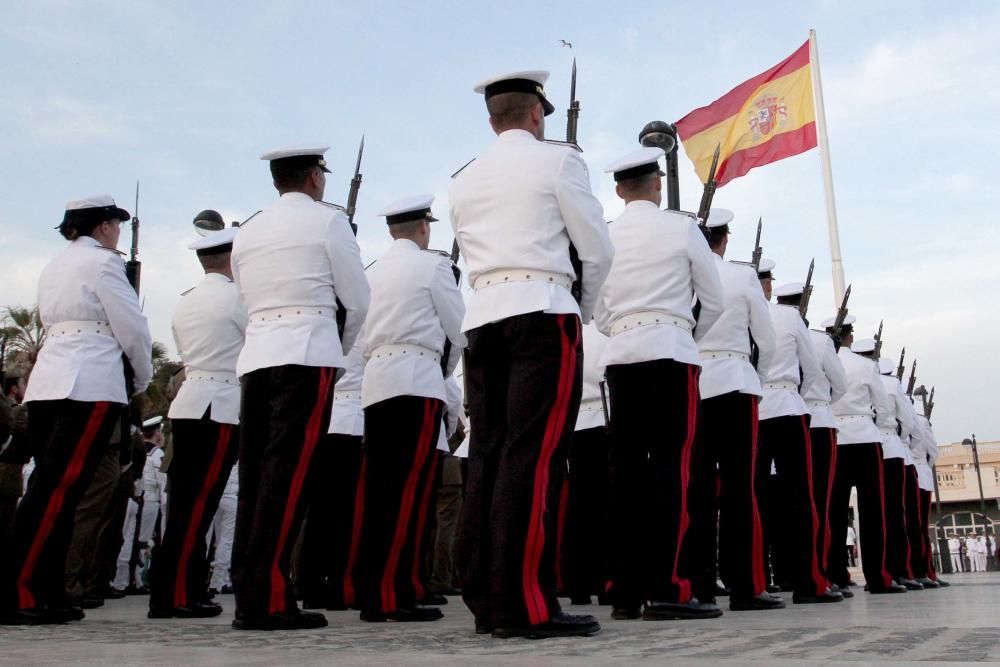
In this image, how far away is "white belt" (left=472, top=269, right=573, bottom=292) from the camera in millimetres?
4273

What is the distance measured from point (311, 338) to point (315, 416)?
1.18 ft

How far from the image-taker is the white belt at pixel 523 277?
427 centimetres

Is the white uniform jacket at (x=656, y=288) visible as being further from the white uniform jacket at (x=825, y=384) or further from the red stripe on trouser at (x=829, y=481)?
the red stripe on trouser at (x=829, y=481)

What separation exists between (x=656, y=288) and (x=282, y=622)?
2.38 m

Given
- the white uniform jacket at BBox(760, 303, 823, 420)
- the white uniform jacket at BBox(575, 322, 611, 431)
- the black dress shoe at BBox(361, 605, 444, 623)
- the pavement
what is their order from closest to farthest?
the pavement → the black dress shoe at BBox(361, 605, 444, 623) → the white uniform jacket at BBox(760, 303, 823, 420) → the white uniform jacket at BBox(575, 322, 611, 431)

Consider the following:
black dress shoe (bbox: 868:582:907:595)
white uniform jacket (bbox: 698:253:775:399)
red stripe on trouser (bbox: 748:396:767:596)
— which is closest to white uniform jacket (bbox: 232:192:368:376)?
white uniform jacket (bbox: 698:253:775:399)

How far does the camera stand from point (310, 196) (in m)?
5.51

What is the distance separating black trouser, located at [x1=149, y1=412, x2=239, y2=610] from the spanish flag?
10.9m

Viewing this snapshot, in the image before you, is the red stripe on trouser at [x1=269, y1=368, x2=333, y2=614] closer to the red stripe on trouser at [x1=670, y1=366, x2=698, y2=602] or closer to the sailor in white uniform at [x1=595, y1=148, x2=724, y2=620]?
the sailor in white uniform at [x1=595, y1=148, x2=724, y2=620]

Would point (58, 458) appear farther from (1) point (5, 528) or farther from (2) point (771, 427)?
(2) point (771, 427)

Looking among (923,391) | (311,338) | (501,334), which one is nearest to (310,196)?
(311,338)

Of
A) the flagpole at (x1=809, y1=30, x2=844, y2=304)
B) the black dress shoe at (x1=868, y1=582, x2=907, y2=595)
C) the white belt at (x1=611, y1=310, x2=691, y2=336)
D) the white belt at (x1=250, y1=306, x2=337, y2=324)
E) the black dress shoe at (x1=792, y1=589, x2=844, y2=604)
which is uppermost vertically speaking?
the flagpole at (x1=809, y1=30, x2=844, y2=304)

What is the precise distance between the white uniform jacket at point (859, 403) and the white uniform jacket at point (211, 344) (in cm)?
480

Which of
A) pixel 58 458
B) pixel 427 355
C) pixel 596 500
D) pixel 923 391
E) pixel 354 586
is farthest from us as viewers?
pixel 923 391
